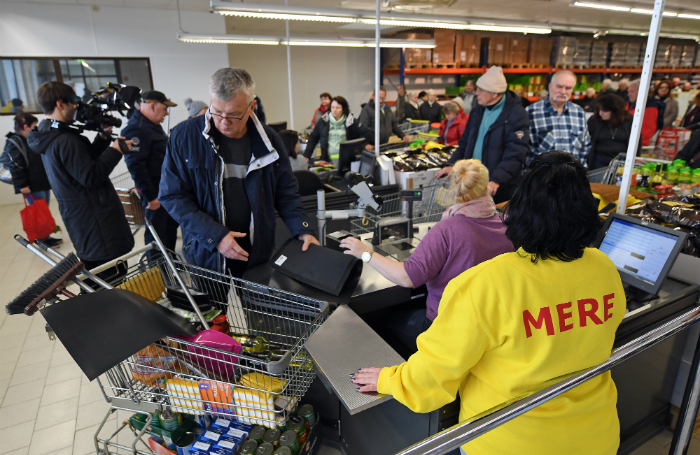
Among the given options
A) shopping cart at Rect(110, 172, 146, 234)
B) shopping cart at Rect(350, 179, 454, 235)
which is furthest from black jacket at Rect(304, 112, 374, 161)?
shopping cart at Rect(110, 172, 146, 234)

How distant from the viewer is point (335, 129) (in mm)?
5781

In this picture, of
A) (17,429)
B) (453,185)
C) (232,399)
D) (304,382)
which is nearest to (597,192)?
(453,185)

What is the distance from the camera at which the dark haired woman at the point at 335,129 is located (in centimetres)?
570

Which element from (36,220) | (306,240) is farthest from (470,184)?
(36,220)

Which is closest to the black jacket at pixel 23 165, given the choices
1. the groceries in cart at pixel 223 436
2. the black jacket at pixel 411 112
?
the groceries in cart at pixel 223 436

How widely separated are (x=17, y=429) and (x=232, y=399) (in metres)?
1.91

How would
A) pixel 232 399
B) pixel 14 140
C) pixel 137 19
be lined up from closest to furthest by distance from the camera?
pixel 232 399, pixel 14 140, pixel 137 19

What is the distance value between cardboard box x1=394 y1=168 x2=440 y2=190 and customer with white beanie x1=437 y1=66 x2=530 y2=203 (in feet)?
0.67

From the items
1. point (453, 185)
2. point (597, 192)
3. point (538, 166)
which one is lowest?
point (597, 192)

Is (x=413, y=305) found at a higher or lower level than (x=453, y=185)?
lower

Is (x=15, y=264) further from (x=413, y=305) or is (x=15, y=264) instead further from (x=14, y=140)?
(x=413, y=305)

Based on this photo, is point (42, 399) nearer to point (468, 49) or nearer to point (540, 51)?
point (468, 49)

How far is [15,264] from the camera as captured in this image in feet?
16.0

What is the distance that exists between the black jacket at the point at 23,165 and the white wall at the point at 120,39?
312 cm
